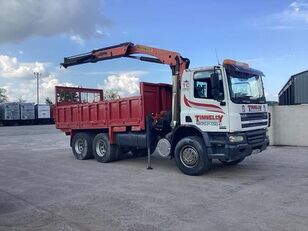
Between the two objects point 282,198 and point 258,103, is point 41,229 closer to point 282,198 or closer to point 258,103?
point 282,198

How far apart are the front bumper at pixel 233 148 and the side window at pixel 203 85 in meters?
1.15

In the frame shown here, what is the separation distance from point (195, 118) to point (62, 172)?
4351mm

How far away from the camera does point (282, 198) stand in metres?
7.73

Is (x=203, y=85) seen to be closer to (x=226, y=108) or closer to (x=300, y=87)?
(x=226, y=108)

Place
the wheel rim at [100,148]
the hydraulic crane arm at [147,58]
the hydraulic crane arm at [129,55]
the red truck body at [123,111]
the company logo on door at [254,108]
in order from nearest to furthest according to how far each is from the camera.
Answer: the company logo on door at [254,108], the hydraulic crane arm at [147,58], the hydraulic crane arm at [129,55], the red truck body at [123,111], the wheel rim at [100,148]

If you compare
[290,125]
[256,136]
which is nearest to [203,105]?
[256,136]

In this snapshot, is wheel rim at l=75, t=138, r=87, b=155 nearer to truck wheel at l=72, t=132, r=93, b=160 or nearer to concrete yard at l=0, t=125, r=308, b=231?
truck wheel at l=72, t=132, r=93, b=160

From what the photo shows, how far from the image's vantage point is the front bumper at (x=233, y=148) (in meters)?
9.85

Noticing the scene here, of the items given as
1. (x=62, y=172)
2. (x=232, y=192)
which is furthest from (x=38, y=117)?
(x=232, y=192)

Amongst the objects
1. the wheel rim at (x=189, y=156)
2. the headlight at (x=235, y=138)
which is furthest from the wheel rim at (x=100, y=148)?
the headlight at (x=235, y=138)

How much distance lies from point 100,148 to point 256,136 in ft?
19.2

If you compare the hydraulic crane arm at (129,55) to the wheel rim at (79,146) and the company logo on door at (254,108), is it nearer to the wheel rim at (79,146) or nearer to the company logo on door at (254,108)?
the company logo on door at (254,108)

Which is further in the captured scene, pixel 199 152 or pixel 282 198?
pixel 199 152

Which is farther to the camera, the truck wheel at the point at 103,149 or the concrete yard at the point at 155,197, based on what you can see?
the truck wheel at the point at 103,149
